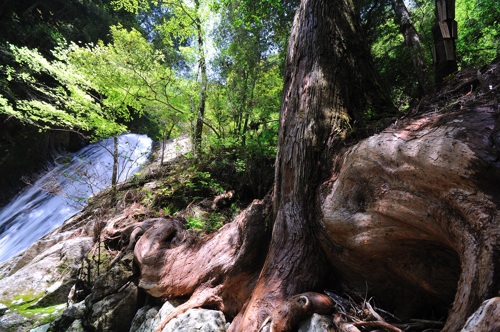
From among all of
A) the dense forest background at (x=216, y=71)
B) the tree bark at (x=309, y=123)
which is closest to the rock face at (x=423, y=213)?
the tree bark at (x=309, y=123)

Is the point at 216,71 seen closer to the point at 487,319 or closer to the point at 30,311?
the point at 30,311

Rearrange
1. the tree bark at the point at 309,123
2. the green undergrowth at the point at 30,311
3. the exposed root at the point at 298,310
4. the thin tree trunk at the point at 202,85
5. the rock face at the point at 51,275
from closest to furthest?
the exposed root at the point at 298,310 < the tree bark at the point at 309,123 < the green undergrowth at the point at 30,311 < the rock face at the point at 51,275 < the thin tree trunk at the point at 202,85

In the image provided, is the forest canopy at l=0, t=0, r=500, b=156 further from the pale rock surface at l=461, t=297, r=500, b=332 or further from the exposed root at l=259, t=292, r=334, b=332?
the pale rock surface at l=461, t=297, r=500, b=332

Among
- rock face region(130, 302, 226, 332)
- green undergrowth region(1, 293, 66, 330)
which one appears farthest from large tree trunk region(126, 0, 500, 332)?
green undergrowth region(1, 293, 66, 330)

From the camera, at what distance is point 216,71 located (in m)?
8.64

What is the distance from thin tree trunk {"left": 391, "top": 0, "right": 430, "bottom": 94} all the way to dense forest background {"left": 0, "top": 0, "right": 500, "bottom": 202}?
0.02 meters

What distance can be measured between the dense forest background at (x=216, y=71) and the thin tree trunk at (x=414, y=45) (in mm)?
25

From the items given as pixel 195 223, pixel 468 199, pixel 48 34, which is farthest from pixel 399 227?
pixel 48 34

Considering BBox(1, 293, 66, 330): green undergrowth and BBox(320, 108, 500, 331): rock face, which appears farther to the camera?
BBox(1, 293, 66, 330): green undergrowth

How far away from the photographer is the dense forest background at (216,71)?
15.9 ft

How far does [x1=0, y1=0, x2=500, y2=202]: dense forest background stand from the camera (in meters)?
4.83

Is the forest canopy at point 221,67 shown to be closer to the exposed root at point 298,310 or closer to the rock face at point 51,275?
the exposed root at point 298,310

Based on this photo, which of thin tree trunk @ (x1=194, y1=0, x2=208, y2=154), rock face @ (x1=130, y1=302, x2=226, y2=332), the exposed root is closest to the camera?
the exposed root

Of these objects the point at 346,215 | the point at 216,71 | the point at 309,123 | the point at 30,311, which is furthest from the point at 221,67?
the point at 30,311
